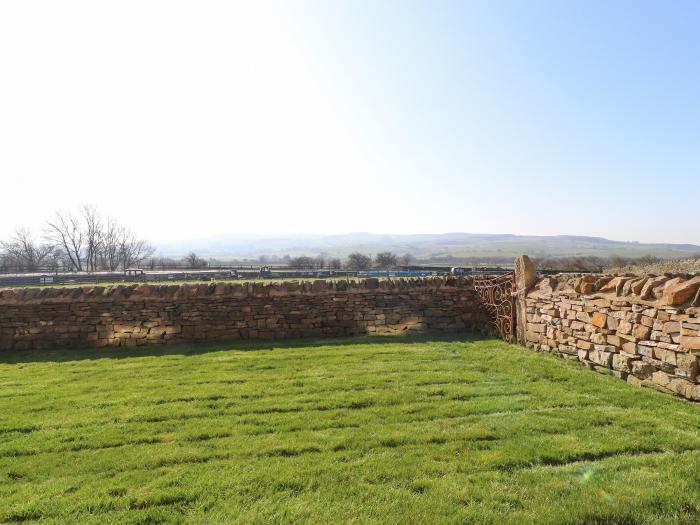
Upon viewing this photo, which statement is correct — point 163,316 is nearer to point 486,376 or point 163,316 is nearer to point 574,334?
point 486,376

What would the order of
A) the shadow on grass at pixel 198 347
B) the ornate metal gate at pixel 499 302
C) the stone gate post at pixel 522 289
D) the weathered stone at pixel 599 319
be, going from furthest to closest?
the ornate metal gate at pixel 499 302 → the stone gate post at pixel 522 289 → the shadow on grass at pixel 198 347 → the weathered stone at pixel 599 319

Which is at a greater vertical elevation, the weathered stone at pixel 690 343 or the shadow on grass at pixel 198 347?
the weathered stone at pixel 690 343

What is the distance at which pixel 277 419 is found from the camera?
5.14 m

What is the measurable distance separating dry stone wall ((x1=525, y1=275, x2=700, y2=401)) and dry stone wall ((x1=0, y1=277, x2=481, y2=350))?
2863 millimetres

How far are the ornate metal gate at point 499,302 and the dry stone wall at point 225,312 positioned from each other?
1.59ft

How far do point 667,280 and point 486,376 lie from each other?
3093 millimetres

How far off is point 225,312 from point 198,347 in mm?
1147

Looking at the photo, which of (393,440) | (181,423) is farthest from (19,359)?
(393,440)

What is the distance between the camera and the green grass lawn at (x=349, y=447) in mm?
3277

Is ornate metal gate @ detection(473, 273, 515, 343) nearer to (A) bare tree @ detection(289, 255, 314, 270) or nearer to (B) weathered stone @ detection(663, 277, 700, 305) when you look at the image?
(B) weathered stone @ detection(663, 277, 700, 305)

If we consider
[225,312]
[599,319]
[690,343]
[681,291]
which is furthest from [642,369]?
[225,312]

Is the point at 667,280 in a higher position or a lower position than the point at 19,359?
higher

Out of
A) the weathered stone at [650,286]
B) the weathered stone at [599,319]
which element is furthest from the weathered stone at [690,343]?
the weathered stone at [599,319]

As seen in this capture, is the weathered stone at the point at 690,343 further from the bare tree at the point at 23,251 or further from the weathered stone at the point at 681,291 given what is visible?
the bare tree at the point at 23,251
